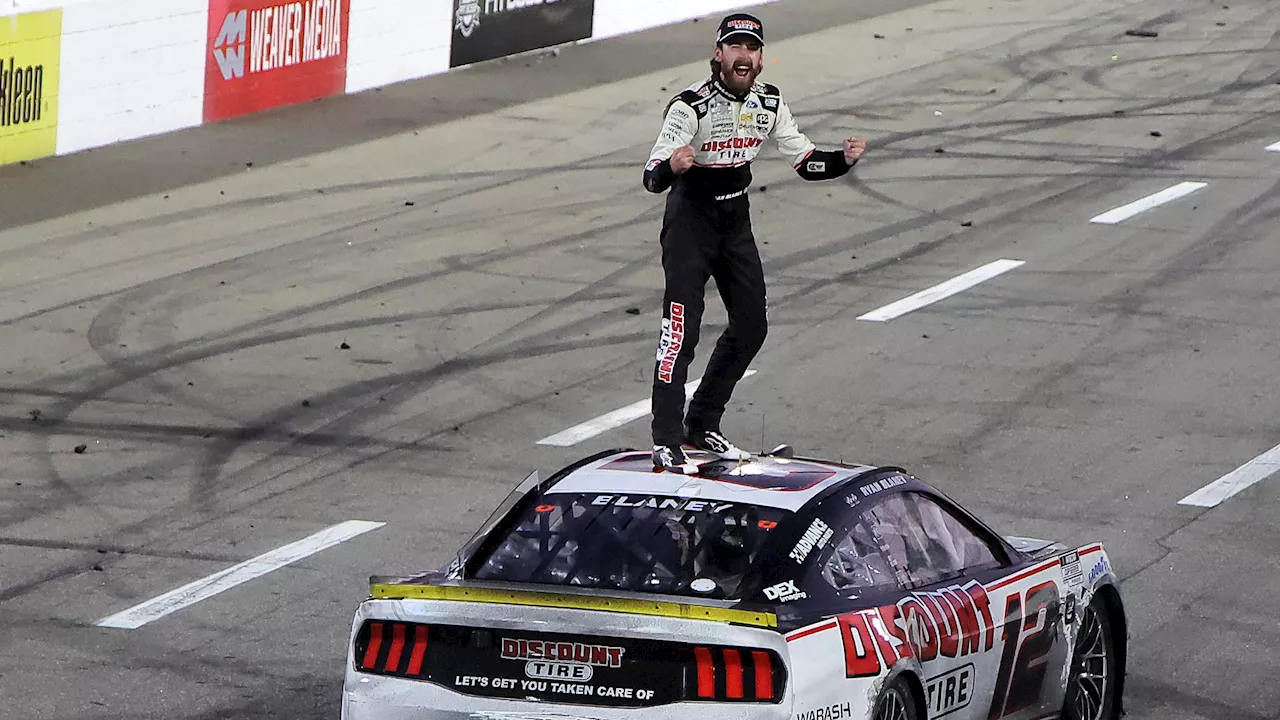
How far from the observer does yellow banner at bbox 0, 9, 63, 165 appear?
1886 cm

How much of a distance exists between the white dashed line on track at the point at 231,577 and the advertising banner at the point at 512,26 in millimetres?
14181

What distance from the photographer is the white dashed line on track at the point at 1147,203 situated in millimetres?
19181

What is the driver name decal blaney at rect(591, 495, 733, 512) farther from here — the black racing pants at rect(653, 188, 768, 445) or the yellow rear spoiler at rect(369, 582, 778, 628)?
the black racing pants at rect(653, 188, 768, 445)

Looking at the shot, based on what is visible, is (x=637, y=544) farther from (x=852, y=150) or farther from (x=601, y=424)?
(x=601, y=424)

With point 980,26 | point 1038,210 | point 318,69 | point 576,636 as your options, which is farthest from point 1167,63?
point 576,636

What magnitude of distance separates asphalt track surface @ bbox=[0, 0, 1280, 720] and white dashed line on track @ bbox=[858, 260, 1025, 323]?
13 centimetres

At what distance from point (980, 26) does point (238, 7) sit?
11012 mm

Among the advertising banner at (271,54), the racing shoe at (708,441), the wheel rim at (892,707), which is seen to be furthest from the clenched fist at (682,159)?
the advertising banner at (271,54)

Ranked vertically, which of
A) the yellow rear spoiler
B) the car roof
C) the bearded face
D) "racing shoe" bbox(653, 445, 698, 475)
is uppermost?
the bearded face

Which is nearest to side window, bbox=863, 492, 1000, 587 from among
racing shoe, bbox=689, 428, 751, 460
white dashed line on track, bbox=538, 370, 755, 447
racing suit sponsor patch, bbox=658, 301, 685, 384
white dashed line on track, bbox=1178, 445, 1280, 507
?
racing shoe, bbox=689, 428, 751, 460

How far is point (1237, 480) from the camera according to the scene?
12461 mm

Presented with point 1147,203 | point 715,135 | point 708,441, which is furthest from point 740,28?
point 1147,203

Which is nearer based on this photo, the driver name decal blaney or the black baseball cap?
the driver name decal blaney

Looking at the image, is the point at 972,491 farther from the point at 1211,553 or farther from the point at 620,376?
the point at 620,376
